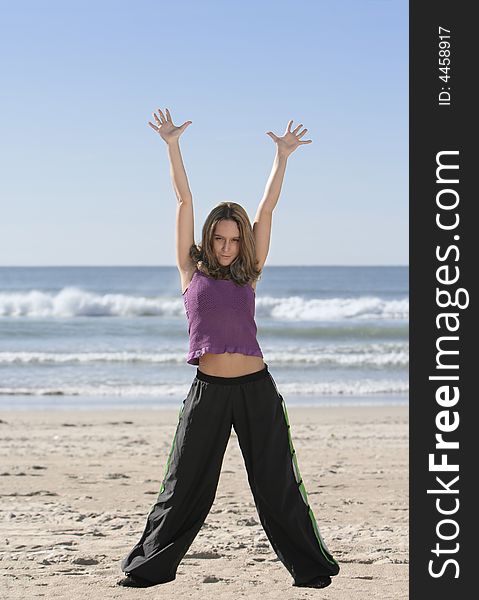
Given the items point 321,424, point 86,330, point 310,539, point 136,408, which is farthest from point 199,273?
point 86,330

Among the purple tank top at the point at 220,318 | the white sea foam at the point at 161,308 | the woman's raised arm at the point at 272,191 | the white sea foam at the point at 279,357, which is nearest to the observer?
the purple tank top at the point at 220,318

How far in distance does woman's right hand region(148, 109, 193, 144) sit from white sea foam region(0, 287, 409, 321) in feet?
90.7

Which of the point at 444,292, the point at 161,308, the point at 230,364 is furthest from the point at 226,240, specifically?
the point at 161,308

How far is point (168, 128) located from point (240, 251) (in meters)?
0.75

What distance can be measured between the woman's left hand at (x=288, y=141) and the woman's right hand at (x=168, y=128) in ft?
1.57

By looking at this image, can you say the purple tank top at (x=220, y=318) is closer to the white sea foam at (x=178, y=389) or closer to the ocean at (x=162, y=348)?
the ocean at (x=162, y=348)

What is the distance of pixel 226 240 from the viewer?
4.83 meters

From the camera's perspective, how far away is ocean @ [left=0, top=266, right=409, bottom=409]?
1519 centimetres

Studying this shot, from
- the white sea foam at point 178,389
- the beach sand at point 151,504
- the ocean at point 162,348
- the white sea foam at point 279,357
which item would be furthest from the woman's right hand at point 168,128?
the white sea foam at point 279,357

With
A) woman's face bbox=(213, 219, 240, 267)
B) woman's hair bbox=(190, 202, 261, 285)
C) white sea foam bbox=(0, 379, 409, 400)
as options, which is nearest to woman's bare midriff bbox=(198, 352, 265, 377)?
woman's hair bbox=(190, 202, 261, 285)

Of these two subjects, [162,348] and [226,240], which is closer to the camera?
[226,240]

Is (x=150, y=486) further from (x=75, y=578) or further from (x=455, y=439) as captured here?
(x=455, y=439)

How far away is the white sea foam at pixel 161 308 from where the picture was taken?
34.3 m

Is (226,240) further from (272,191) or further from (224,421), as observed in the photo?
(224,421)
